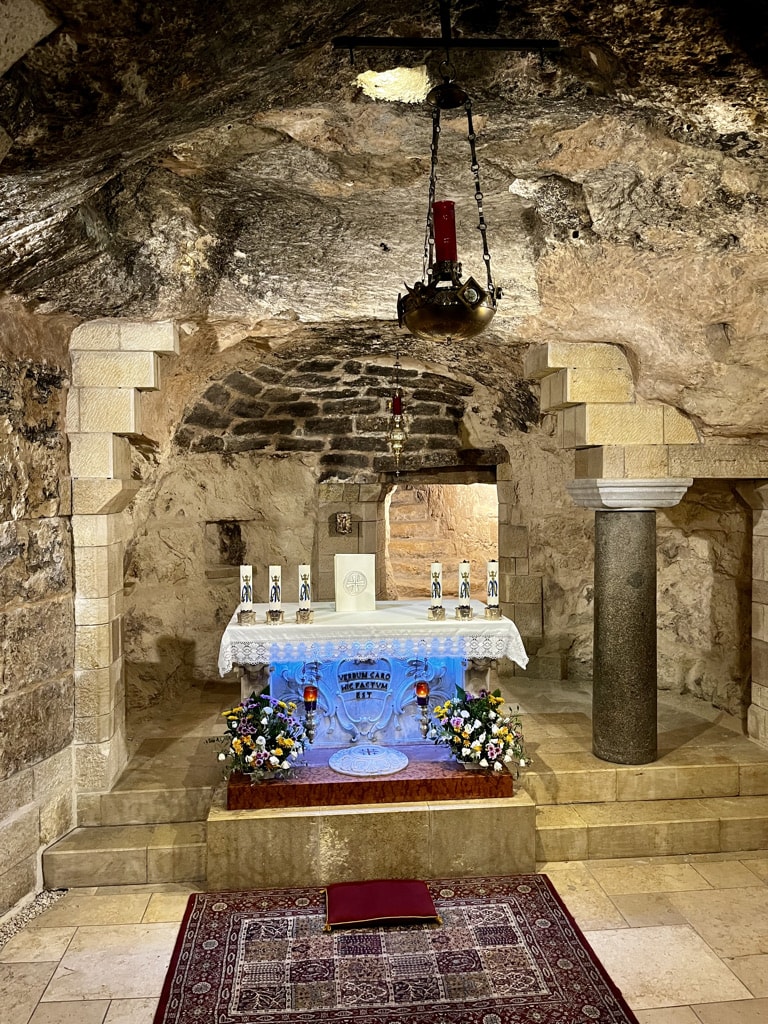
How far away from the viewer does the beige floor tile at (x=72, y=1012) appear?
12.6 ft

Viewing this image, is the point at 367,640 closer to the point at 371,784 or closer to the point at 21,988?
the point at 371,784

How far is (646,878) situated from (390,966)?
190 cm

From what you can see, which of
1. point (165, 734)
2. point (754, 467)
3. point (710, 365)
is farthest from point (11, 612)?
point (754, 467)

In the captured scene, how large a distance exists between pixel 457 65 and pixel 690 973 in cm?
438

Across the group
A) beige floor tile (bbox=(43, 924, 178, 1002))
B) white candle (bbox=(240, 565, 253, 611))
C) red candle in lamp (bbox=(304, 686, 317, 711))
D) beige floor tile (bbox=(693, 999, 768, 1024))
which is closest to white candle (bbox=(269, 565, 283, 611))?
white candle (bbox=(240, 565, 253, 611))

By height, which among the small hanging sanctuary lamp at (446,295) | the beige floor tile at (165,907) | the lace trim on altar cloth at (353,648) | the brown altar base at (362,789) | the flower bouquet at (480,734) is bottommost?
the beige floor tile at (165,907)

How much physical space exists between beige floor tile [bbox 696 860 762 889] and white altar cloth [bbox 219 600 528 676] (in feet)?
5.70

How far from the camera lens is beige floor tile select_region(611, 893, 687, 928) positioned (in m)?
4.67

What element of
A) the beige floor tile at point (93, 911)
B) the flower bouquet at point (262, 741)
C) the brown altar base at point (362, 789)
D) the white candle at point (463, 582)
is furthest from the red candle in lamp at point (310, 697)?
the beige floor tile at point (93, 911)

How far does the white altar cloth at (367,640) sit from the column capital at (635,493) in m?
1.14

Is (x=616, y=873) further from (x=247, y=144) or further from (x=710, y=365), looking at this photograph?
(x=247, y=144)

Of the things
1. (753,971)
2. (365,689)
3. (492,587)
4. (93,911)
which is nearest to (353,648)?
(365,689)

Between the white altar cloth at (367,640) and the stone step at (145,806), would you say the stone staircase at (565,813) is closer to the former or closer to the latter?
the stone step at (145,806)

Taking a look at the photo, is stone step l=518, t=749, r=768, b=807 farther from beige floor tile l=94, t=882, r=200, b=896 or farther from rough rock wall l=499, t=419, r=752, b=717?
beige floor tile l=94, t=882, r=200, b=896
